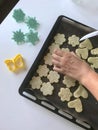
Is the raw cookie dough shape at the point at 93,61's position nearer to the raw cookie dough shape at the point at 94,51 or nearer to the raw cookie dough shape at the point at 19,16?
the raw cookie dough shape at the point at 94,51

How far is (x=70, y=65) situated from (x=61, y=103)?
0.12 metres

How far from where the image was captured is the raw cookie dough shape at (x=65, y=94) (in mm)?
797

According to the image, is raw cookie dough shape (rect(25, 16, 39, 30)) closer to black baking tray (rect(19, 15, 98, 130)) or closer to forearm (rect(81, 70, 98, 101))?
black baking tray (rect(19, 15, 98, 130))

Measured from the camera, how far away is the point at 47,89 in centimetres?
81

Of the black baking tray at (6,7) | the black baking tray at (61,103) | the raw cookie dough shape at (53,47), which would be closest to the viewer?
the black baking tray at (61,103)

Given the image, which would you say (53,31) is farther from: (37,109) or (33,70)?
(37,109)

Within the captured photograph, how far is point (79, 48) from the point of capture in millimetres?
880

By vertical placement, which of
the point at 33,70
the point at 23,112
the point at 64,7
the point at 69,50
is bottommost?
the point at 23,112

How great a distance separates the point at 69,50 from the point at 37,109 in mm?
217

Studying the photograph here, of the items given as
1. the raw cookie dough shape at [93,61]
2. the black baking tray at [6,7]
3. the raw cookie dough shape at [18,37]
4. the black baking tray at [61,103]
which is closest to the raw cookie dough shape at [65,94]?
the black baking tray at [61,103]

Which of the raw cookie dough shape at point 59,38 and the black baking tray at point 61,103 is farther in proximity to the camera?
the raw cookie dough shape at point 59,38

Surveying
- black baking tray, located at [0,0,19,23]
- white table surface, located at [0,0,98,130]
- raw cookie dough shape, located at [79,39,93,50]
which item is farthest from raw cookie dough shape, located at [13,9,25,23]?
black baking tray, located at [0,0,19,23]

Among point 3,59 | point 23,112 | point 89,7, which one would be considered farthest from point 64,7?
point 23,112

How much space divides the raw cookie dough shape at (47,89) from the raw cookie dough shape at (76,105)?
7cm
